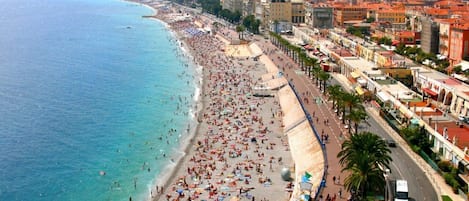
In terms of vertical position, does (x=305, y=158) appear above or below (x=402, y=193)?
below

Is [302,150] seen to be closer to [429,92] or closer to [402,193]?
[402,193]

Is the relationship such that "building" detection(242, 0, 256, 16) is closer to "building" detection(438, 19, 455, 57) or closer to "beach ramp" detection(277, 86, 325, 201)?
"building" detection(438, 19, 455, 57)

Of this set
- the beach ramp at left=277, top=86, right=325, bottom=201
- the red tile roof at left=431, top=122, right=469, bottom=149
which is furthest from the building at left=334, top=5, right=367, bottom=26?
the red tile roof at left=431, top=122, right=469, bottom=149

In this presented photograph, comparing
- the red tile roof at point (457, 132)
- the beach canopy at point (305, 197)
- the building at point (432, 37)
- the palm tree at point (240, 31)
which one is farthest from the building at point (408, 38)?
the beach canopy at point (305, 197)

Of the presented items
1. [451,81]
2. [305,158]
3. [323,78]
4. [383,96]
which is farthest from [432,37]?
[305,158]

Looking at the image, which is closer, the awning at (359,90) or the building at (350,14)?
the awning at (359,90)

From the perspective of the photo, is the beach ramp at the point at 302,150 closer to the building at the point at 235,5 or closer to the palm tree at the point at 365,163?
the palm tree at the point at 365,163
